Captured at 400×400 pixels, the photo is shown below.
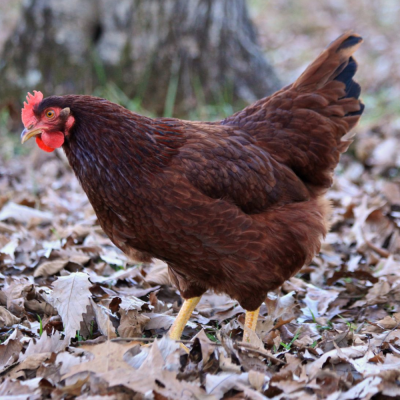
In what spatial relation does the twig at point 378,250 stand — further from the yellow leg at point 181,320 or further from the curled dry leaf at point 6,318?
the curled dry leaf at point 6,318

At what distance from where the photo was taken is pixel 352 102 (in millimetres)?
4121

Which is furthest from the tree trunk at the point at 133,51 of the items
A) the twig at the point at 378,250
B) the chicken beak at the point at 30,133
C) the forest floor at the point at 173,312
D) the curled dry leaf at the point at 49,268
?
the chicken beak at the point at 30,133

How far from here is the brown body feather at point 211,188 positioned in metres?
3.08

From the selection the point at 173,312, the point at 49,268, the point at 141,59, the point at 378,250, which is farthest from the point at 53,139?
the point at 141,59

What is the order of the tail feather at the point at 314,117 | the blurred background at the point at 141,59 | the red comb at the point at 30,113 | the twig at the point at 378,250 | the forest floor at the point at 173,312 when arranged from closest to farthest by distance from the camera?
the forest floor at the point at 173,312 < the red comb at the point at 30,113 < the tail feather at the point at 314,117 < the twig at the point at 378,250 < the blurred background at the point at 141,59

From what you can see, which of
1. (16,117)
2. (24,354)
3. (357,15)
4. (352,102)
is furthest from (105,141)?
(357,15)

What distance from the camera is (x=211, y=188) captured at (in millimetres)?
3250

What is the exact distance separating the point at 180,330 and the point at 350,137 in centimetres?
209

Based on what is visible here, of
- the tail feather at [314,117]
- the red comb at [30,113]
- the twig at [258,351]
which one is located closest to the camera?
the twig at [258,351]

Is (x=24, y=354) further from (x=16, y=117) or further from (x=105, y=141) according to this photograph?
(x=16, y=117)

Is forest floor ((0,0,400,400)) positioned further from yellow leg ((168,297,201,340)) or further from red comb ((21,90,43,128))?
red comb ((21,90,43,128))

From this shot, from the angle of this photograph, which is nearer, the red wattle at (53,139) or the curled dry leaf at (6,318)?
A: the red wattle at (53,139)

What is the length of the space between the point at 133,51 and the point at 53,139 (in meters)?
4.91

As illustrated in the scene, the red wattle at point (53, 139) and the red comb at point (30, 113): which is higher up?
the red comb at point (30, 113)
